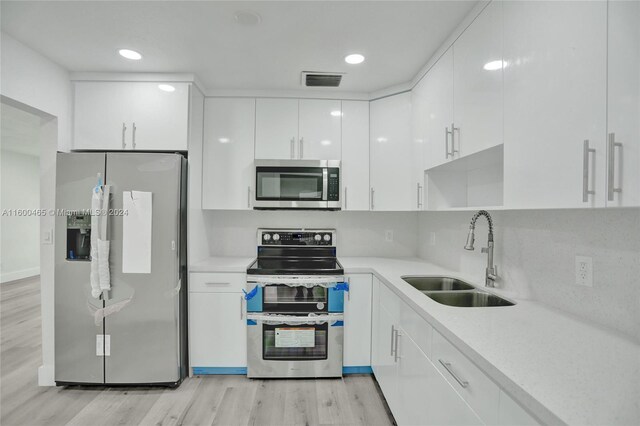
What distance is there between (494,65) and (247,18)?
133 centimetres

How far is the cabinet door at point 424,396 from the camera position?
0.99m

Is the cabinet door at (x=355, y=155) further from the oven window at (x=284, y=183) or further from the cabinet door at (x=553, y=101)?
the cabinet door at (x=553, y=101)

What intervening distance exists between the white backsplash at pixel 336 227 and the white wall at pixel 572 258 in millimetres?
1015

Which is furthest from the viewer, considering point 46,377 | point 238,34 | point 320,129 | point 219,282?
point 320,129

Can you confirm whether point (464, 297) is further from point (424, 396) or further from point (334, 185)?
point (334, 185)

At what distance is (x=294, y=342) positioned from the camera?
7.25 feet

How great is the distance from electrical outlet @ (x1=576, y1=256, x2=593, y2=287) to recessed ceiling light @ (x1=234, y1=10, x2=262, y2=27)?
78.6 inches

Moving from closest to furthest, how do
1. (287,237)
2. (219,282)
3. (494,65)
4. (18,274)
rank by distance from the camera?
(494,65), (219,282), (287,237), (18,274)

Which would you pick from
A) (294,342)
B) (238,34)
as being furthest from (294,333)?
(238,34)

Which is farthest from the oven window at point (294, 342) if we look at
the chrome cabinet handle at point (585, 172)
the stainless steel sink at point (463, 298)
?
the chrome cabinet handle at point (585, 172)

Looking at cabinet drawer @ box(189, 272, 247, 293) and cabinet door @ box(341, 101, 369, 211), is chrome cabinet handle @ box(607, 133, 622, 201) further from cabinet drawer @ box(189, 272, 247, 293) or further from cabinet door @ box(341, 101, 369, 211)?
cabinet drawer @ box(189, 272, 247, 293)

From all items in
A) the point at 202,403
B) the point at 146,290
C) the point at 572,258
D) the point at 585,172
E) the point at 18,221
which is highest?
the point at 585,172

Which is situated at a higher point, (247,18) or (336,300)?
(247,18)

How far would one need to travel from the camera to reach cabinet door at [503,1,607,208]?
84 centimetres
